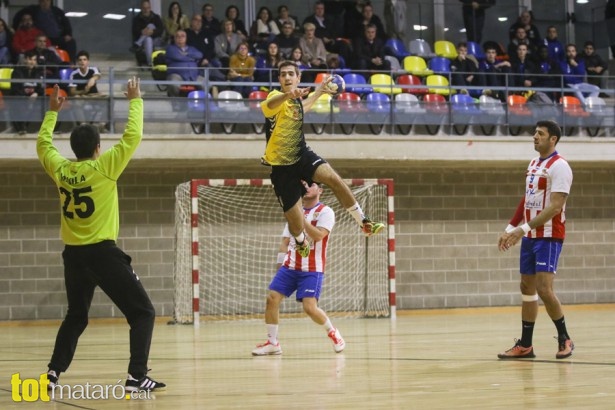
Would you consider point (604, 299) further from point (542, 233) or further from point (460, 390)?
point (460, 390)

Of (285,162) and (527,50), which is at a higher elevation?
(527,50)

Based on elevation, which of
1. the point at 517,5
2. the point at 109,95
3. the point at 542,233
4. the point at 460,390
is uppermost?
the point at 517,5

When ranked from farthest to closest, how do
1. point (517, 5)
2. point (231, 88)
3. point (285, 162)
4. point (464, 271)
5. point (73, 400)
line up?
point (517, 5) → point (464, 271) → point (231, 88) → point (285, 162) → point (73, 400)

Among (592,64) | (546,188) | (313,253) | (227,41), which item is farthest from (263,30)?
(546,188)

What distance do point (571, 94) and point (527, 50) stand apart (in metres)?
1.48

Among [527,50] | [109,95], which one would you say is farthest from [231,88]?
[527,50]

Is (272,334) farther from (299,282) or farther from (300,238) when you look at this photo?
(300,238)

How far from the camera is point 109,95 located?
54.6 feet

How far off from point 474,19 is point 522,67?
7.71ft

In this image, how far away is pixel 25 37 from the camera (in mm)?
17422

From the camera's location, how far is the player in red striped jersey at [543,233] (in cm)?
875

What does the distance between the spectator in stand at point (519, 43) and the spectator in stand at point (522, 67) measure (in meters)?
0.16

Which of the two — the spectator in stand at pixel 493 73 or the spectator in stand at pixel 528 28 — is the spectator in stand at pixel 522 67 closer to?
the spectator in stand at pixel 493 73

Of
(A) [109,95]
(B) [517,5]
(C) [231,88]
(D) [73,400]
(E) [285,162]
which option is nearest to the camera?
(D) [73,400]
